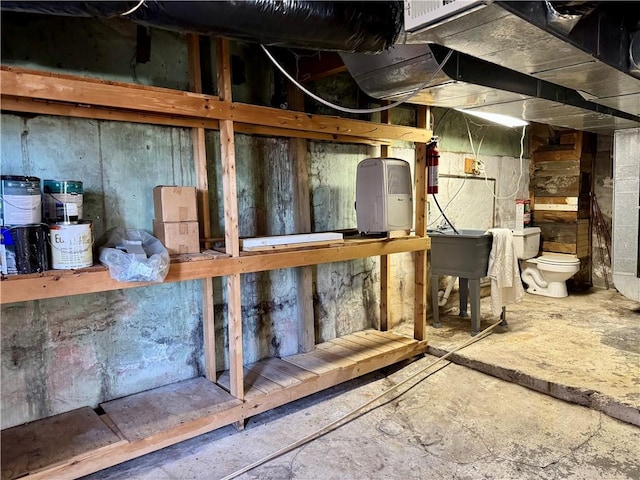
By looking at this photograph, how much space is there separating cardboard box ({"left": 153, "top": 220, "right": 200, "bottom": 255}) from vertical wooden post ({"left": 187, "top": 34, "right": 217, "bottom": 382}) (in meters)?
0.26

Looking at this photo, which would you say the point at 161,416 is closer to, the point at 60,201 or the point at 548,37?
the point at 60,201

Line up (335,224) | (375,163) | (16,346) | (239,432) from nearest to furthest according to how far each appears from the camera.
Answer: (16,346) → (239,432) → (375,163) → (335,224)

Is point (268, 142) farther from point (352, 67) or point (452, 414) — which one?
point (452, 414)

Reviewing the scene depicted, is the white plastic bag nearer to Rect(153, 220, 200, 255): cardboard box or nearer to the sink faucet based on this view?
Rect(153, 220, 200, 255): cardboard box

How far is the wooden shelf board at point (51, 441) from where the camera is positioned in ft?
5.54

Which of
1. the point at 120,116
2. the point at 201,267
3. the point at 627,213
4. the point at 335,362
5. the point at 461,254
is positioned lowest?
the point at 335,362

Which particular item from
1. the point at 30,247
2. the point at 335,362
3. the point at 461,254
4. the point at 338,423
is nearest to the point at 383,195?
the point at 335,362

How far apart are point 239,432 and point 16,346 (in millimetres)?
1161

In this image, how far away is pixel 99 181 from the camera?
213cm

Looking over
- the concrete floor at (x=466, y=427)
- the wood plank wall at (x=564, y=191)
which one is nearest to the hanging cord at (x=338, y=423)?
the concrete floor at (x=466, y=427)

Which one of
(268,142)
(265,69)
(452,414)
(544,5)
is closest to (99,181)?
(268,142)

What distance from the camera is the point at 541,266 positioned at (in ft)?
15.7

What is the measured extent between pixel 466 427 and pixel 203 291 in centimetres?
166

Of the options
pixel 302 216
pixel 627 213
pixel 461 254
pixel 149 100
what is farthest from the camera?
pixel 627 213
